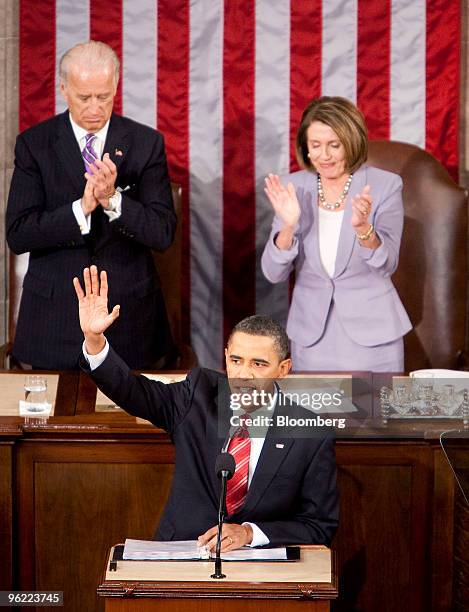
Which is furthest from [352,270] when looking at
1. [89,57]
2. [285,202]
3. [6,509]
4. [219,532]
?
[219,532]

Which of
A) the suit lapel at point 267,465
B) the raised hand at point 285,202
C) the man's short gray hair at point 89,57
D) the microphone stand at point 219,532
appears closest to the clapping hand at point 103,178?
the man's short gray hair at point 89,57

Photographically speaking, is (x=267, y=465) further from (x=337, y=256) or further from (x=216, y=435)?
(x=337, y=256)

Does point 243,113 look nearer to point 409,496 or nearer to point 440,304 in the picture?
point 440,304

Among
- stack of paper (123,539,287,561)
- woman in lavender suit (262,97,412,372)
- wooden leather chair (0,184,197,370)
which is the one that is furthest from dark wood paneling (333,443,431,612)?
wooden leather chair (0,184,197,370)

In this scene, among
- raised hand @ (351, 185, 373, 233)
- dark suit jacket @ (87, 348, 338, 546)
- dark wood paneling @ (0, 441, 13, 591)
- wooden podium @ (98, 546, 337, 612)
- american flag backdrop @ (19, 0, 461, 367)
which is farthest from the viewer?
american flag backdrop @ (19, 0, 461, 367)

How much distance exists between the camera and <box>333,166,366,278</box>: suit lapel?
15.5 ft

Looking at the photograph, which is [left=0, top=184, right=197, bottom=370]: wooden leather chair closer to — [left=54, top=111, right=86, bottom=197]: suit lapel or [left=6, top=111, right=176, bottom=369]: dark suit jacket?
[left=6, top=111, right=176, bottom=369]: dark suit jacket

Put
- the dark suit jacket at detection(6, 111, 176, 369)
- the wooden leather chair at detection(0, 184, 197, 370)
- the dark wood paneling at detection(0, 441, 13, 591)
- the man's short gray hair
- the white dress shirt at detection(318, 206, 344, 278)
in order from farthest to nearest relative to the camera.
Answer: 1. the wooden leather chair at detection(0, 184, 197, 370)
2. the white dress shirt at detection(318, 206, 344, 278)
3. the dark suit jacket at detection(6, 111, 176, 369)
4. the man's short gray hair
5. the dark wood paneling at detection(0, 441, 13, 591)

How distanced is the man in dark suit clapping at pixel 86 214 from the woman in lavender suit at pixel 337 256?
48 cm

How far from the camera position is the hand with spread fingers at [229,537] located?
3.09 metres

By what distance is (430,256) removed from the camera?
548 centimetres

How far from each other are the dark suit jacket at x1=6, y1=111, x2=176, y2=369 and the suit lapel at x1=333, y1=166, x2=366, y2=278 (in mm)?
648

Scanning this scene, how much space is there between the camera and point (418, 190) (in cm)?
544

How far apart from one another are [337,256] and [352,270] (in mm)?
79
